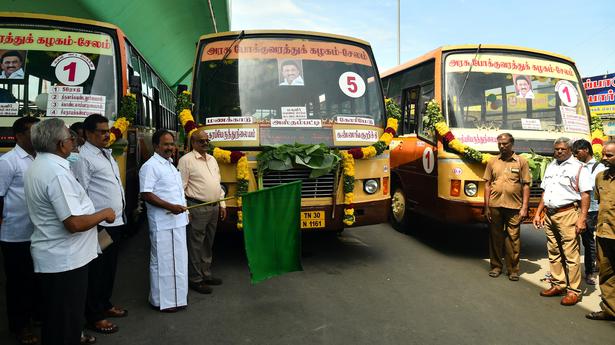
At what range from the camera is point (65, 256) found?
2.81 m

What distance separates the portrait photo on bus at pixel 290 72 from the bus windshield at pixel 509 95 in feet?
7.03

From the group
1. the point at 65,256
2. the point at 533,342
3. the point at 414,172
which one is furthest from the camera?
the point at 414,172

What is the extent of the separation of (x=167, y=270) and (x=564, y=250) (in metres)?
3.92

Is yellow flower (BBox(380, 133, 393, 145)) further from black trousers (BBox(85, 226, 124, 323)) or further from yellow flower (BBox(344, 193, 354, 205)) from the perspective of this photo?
black trousers (BBox(85, 226, 124, 323))

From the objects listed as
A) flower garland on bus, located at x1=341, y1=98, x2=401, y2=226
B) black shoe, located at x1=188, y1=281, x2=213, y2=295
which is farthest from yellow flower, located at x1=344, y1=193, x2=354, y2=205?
black shoe, located at x1=188, y1=281, x2=213, y2=295

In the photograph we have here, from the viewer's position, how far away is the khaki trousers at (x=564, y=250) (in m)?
4.54

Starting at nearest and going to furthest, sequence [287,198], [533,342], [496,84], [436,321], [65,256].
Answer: [65,256] → [533,342] → [436,321] → [287,198] → [496,84]

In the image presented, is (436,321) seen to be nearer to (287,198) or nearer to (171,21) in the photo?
(287,198)

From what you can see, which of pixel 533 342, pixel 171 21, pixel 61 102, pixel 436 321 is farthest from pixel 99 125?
pixel 171 21

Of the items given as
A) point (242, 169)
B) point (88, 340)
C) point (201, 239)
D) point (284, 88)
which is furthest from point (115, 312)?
point (284, 88)

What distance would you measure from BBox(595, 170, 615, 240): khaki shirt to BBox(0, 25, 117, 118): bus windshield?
18.0ft

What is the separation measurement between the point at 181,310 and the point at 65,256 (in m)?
1.64

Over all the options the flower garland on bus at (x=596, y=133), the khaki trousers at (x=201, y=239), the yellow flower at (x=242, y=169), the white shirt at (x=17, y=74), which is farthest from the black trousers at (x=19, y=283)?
the flower garland on bus at (x=596, y=133)

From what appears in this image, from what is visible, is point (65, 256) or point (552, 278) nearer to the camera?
point (65, 256)
